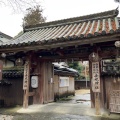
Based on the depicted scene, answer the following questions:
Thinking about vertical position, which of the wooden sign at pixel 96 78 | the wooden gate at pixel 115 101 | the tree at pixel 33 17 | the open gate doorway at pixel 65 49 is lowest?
the wooden gate at pixel 115 101

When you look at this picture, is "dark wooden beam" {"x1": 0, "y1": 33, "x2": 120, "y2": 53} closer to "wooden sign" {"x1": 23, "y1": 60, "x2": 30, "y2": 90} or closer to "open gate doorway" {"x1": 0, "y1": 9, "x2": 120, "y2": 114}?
"open gate doorway" {"x1": 0, "y1": 9, "x2": 120, "y2": 114}

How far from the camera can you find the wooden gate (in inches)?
267

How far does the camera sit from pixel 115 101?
6.84 meters

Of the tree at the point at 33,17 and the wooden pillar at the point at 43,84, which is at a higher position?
the tree at the point at 33,17

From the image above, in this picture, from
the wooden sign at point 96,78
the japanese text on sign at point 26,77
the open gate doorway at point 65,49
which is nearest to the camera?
the open gate doorway at point 65,49

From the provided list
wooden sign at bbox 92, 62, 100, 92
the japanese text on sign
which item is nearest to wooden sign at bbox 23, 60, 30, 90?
the japanese text on sign

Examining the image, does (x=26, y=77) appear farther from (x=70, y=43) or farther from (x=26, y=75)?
(x=70, y=43)

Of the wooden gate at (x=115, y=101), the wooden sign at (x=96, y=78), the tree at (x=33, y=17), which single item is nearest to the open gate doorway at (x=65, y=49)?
the wooden sign at (x=96, y=78)

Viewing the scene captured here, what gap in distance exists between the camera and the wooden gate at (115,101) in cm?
678

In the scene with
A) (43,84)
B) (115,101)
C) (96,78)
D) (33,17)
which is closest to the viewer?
(96,78)

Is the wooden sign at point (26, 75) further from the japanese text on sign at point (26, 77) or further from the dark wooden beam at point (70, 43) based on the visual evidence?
the dark wooden beam at point (70, 43)

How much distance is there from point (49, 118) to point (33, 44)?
10.5 ft

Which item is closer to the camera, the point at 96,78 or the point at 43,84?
the point at 96,78

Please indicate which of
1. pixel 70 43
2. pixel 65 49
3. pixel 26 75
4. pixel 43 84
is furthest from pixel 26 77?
pixel 70 43
